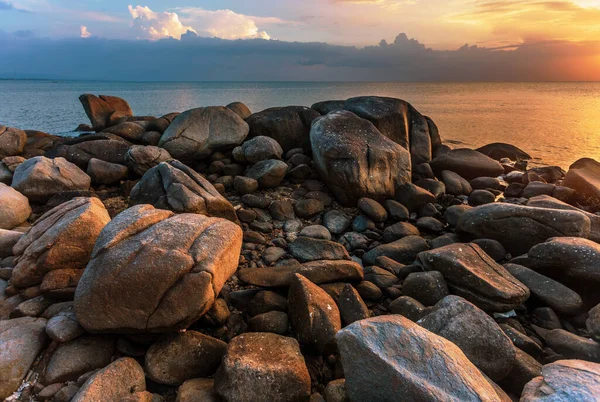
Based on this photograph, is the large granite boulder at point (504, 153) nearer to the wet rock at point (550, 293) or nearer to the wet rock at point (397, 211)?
the wet rock at point (397, 211)

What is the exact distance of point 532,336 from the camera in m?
5.01

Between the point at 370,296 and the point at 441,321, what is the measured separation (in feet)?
4.92

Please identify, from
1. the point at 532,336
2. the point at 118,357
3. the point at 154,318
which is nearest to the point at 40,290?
the point at 118,357

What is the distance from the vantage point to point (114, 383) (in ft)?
12.2

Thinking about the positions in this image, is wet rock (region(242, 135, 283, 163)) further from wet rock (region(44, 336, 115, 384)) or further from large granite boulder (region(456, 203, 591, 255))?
wet rock (region(44, 336, 115, 384))

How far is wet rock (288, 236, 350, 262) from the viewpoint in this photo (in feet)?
21.8

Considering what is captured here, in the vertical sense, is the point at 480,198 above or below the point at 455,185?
below

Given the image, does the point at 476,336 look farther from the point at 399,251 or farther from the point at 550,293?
the point at 399,251

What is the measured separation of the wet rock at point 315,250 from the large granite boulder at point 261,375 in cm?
269

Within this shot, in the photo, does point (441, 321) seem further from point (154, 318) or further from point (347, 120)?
point (347, 120)

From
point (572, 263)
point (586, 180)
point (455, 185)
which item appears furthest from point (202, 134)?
point (586, 180)

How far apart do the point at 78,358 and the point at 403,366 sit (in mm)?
3511

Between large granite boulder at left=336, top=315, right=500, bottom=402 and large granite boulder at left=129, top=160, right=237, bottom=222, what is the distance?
440cm

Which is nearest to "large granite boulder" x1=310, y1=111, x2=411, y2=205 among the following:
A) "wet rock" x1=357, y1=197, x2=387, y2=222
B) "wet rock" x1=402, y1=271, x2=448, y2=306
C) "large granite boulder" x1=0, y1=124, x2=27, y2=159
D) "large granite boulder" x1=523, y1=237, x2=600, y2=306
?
"wet rock" x1=357, y1=197, x2=387, y2=222
